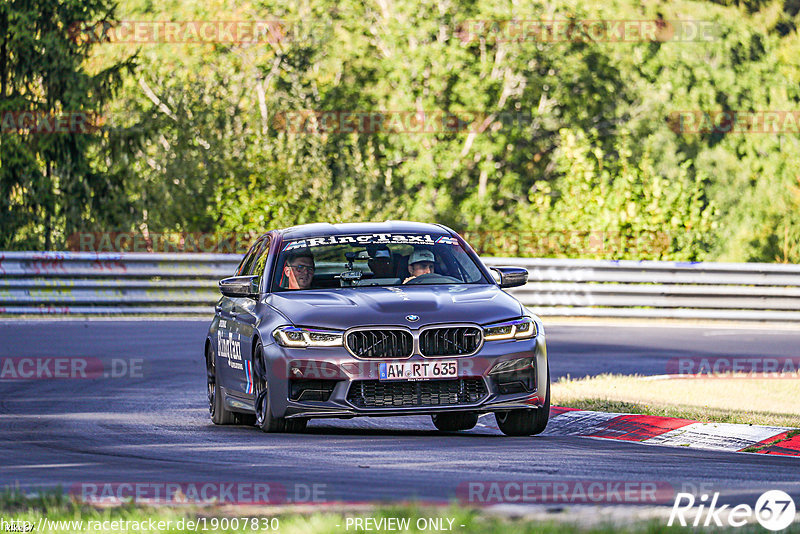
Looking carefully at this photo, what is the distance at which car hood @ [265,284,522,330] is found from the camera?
11.0 meters

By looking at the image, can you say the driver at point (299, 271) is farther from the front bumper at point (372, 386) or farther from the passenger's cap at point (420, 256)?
the front bumper at point (372, 386)

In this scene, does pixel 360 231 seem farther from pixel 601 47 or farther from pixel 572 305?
pixel 601 47

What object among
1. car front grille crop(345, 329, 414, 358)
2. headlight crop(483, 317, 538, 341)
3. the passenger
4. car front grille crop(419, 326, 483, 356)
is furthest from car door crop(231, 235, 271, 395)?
headlight crop(483, 317, 538, 341)

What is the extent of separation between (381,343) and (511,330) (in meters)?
0.95

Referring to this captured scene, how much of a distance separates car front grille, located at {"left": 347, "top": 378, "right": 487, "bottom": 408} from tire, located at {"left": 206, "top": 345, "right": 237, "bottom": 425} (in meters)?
2.02

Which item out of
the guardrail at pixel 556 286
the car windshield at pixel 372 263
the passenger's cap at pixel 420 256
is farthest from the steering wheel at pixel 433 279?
the guardrail at pixel 556 286

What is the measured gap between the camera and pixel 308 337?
11.0m

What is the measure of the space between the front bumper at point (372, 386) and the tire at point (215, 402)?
62.5 inches

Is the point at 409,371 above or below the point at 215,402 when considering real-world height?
above

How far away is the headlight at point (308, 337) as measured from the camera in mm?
10906

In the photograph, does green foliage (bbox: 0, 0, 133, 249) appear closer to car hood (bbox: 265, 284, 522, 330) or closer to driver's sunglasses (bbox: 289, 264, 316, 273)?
driver's sunglasses (bbox: 289, 264, 316, 273)

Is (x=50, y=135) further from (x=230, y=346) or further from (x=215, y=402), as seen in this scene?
(x=230, y=346)

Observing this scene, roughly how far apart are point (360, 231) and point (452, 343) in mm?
1938

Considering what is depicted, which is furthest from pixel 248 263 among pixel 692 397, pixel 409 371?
pixel 692 397
